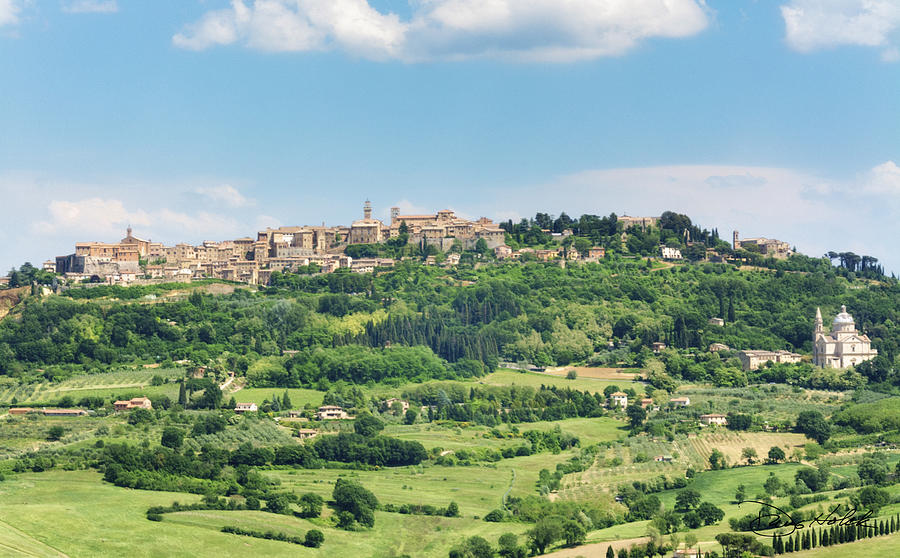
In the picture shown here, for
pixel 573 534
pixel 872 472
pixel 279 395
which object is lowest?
pixel 573 534

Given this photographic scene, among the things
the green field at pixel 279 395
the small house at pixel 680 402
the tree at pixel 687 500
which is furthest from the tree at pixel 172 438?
the small house at pixel 680 402

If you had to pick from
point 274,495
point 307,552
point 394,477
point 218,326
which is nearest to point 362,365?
point 218,326

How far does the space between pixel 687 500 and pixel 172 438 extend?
2444 centimetres

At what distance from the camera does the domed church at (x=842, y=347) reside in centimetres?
7938

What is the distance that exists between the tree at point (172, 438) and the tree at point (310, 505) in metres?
10.8

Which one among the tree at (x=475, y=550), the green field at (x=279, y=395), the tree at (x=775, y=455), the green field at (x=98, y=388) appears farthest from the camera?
the green field at (x=279, y=395)

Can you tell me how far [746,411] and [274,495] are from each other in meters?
30.0

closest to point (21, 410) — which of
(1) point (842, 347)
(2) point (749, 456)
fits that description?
(2) point (749, 456)

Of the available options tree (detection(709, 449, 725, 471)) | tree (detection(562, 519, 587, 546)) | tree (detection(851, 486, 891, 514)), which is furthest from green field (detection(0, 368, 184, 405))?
tree (detection(851, 486, 891, 514))

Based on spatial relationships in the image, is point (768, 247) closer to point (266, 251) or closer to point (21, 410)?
point (266, 251)

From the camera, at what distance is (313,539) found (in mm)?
43844

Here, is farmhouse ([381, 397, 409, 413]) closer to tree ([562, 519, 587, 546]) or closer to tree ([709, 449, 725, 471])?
tree ([709, 449, 725, 471])

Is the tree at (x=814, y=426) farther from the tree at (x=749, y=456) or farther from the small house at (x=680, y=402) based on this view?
the small house at (x=680, y=402)

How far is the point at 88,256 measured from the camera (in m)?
100
